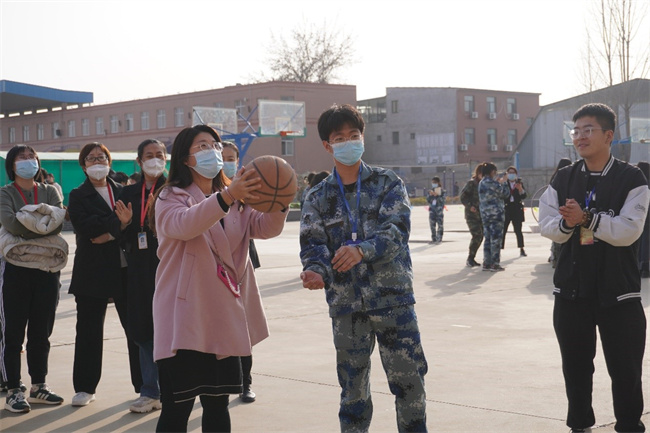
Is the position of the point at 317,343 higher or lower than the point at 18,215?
lower

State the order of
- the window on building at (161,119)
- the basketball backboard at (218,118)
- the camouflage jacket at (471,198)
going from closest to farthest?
1. the camouflage jacket at (471,198)
2. the basketball backboard at (218,118)
3. the window on building at (161,119)

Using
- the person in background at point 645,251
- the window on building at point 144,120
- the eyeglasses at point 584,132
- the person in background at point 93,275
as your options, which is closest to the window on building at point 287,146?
the window on building at point 144,120

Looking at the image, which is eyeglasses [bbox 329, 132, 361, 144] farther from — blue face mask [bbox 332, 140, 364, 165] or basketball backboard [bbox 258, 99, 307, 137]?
basketball backboard [bbox 258, 99, 307, 137]

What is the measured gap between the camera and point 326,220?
4570 mm

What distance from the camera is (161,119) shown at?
71312 millimetres

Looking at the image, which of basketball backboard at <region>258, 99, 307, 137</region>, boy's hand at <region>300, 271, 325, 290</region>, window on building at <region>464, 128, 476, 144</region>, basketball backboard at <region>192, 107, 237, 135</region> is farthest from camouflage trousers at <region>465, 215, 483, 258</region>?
window on building at <region>464, 128, 476, 144</region>

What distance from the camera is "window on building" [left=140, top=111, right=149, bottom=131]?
72.4 metres

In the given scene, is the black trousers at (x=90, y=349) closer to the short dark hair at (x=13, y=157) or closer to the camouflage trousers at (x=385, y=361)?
the short dark hair at (x=13, y=157)

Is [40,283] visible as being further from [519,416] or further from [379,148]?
[379,148]

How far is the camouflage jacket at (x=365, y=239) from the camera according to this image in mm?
4441

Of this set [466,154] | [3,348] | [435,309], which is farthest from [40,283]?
[466,154]

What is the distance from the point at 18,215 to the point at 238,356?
3001 millimetres

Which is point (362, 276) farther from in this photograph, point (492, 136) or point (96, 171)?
point (492, 136)

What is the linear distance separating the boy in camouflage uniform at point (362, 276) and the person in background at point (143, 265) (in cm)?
187
